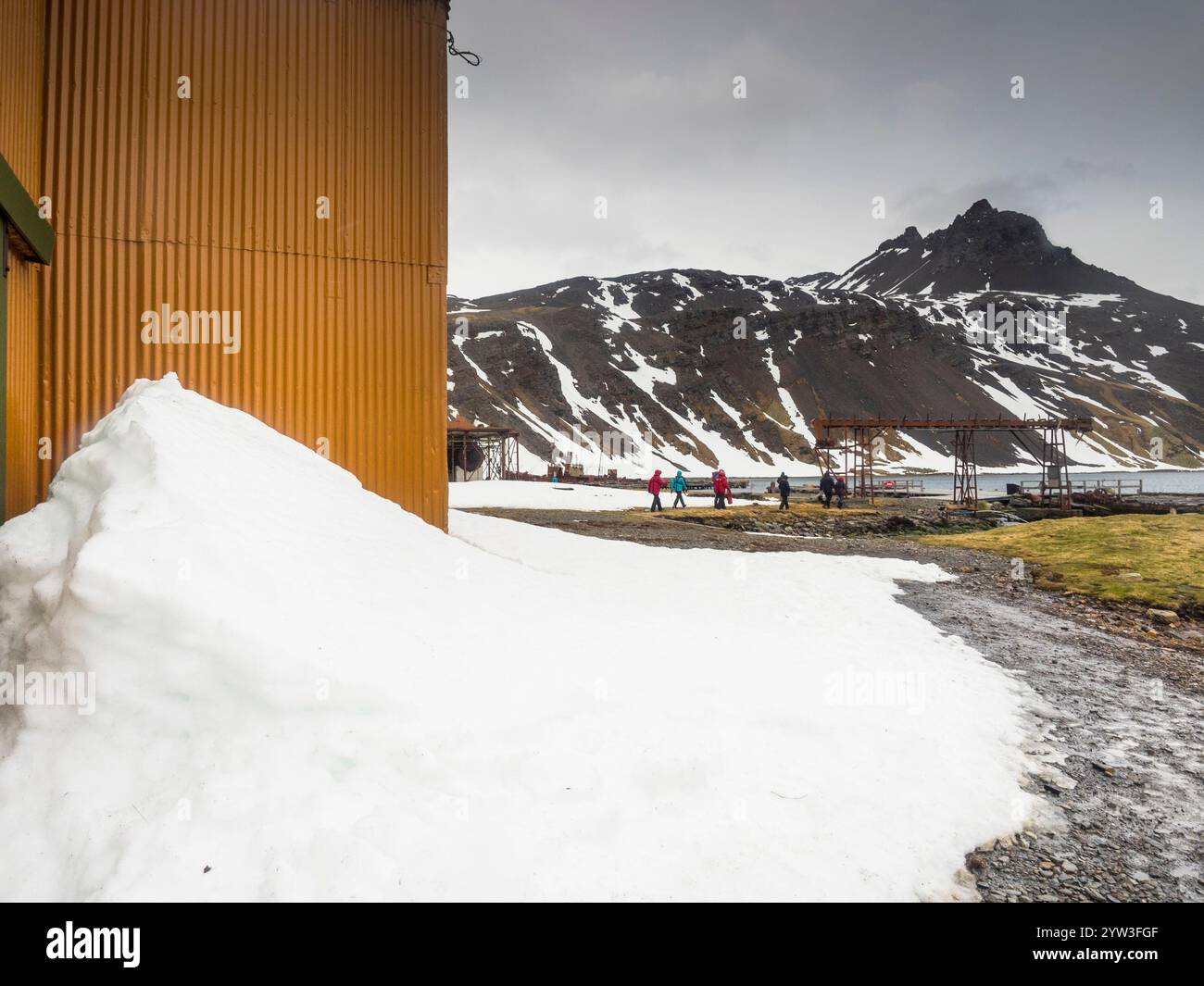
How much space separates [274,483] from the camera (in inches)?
234

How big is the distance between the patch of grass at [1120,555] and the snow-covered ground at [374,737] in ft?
27.1

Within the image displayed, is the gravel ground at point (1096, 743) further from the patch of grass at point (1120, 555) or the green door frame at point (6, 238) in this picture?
the green door frame at point (6, 238)

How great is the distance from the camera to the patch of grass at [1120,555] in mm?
11859

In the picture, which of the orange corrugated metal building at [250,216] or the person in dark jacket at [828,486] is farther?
the person in dark jacket at [828,486]

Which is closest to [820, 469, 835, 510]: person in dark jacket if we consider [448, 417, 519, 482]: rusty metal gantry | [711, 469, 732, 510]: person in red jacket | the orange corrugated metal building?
[711, 469, 732, 510]: person in red jacket

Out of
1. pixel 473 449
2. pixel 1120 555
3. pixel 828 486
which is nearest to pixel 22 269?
pixel 1120 555

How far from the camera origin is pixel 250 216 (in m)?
8.77

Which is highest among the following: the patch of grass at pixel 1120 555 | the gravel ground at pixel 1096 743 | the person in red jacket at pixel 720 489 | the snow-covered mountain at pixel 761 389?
the snow-covered mountain at pixel 761 389

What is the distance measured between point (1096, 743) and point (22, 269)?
39.1ft

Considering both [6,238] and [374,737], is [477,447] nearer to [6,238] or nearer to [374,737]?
[6,238]

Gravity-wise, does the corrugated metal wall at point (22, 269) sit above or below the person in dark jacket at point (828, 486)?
above

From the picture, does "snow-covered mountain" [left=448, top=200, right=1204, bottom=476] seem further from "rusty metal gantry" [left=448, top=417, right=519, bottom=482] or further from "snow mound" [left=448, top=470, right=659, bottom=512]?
"snow mound" [left=448, top=470, right=659, bottom=512]

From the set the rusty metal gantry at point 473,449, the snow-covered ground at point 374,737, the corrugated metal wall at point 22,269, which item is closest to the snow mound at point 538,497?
the rusty metal gantry at point 473,449

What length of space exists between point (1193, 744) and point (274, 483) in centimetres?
868
